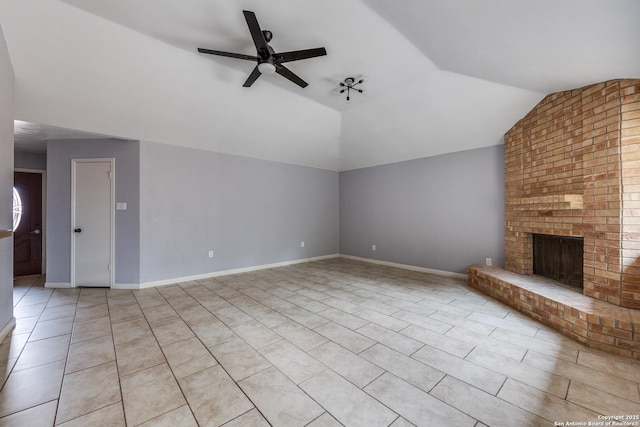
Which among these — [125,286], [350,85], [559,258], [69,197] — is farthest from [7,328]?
[559,258]

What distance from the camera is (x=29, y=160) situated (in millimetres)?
5109

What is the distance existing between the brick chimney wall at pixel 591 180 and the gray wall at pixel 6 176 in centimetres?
616

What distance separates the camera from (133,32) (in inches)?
109

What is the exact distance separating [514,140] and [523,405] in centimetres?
382

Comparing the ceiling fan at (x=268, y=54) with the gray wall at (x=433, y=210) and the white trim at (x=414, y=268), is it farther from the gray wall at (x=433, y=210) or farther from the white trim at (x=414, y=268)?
the white trim at (x=414, y=268)

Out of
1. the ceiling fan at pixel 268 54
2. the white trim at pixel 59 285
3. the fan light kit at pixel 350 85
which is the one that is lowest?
the white trim at pixel 59 285

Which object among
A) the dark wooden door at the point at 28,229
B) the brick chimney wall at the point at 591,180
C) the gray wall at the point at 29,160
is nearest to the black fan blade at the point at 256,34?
the brick chimney wall at the point at 591,180

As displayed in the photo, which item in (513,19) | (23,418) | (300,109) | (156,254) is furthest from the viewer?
(300,109)

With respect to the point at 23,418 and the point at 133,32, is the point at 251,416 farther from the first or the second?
the point at 133,32

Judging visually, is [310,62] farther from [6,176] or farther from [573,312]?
[573,312]

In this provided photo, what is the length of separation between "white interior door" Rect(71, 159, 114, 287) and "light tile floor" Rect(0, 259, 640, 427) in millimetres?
683

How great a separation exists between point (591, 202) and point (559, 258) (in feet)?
3.55

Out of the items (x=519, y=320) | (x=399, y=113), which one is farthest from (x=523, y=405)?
(x=399, y=113)

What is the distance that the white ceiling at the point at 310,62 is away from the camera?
2.23 meters
